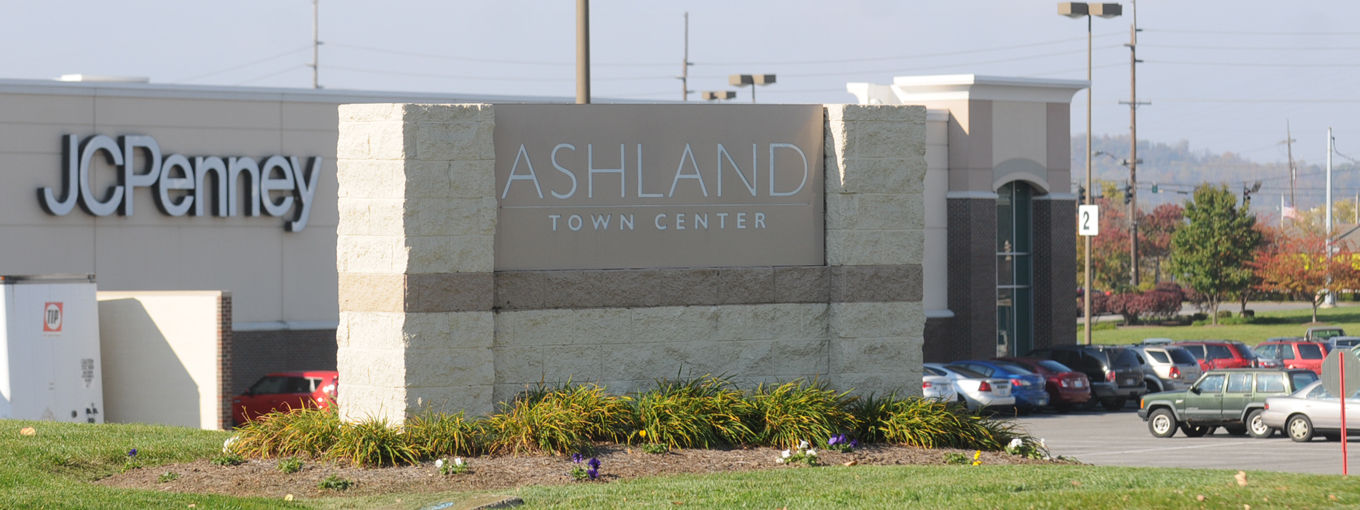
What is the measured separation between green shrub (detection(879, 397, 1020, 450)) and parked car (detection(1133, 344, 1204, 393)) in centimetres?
2481

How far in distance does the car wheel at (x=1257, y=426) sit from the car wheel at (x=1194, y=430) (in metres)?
0.95

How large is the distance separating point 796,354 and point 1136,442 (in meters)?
14.4

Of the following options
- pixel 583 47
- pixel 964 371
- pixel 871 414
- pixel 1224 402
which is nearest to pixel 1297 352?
pixel 964 371

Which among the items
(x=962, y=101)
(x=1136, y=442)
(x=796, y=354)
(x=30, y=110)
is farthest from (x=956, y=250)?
(x=796, y=354)

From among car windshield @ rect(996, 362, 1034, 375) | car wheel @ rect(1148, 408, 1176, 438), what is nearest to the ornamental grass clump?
car wheel @ rect(1148, 408, 1176, 438)

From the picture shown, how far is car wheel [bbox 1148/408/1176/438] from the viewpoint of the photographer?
2909cm

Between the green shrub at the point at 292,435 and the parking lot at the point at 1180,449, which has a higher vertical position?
the green shrub at the point at 292,435

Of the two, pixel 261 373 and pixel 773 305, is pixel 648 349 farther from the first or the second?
pixel 261 373

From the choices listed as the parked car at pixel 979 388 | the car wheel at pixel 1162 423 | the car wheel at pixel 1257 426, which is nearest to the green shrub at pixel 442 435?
the car wheel at pixel 1257 426

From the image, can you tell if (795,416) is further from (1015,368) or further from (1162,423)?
(1015,368)

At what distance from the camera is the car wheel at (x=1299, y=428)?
88.0 ft

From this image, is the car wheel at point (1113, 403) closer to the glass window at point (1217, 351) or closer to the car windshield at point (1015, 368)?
the car windshield at point (1015, 368)

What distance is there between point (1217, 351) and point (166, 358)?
91.9 ft

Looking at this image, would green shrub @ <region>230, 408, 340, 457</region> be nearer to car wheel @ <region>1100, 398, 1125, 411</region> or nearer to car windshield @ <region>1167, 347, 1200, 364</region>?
car wheel @ <region>1100, 398, 1125, 411</region>
